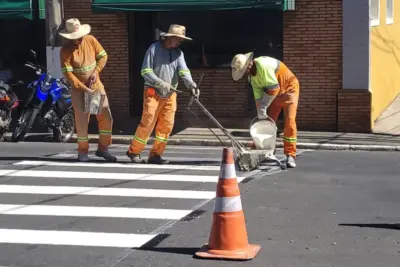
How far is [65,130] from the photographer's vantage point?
14.6 m

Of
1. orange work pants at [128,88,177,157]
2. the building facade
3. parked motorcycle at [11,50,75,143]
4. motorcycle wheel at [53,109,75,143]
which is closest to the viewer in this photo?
orange work pants at [128,88,177,157]

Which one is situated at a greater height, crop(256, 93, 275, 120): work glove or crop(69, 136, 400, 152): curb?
crop(256, 93, 275, 120): work glove

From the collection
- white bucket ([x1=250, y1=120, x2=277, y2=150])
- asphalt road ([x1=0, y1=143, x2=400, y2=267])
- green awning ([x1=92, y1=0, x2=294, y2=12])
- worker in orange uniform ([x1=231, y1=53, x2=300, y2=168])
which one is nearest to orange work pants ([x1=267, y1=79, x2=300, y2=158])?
worker in orange uniform ([x1=231, y1=53, x2=300, y2=168])

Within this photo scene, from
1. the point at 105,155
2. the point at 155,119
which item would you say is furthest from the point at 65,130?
the point at 155,119

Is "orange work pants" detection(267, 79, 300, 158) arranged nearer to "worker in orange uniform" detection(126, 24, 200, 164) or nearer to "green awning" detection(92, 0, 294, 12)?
"worker in orange uniform" detection(126, 24, 200, 164)

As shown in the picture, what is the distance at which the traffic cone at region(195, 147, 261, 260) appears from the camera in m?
7.06

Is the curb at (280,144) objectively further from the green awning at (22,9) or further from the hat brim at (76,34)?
the hat brim at (76,34)

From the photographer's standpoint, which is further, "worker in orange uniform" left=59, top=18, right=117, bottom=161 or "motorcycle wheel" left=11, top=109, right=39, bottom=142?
"motorcycle wheel" left=11, top=109, right=39, bottom=142

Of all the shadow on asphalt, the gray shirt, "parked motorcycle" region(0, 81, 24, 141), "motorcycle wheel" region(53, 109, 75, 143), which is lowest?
the shadow on asphalt

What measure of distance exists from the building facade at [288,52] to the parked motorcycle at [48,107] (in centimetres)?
176

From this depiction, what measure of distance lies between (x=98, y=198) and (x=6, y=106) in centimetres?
564

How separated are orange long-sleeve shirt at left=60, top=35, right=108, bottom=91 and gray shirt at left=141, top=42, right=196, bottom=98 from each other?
2.62 feet

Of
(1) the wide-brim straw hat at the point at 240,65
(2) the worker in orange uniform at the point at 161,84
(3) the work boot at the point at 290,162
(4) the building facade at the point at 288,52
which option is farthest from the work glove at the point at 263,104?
(4) the building facade at the point at 288,52

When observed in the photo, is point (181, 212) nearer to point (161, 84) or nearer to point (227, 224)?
point (227, 224)
